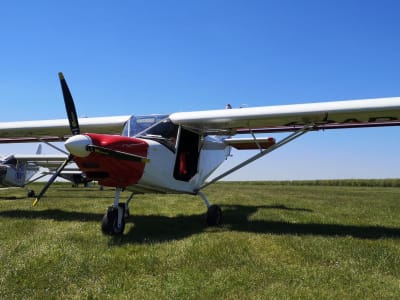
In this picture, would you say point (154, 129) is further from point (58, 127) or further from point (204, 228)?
point (58, 127)

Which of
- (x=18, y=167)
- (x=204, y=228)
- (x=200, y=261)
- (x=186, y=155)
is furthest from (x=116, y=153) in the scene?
(x=18, y=167)

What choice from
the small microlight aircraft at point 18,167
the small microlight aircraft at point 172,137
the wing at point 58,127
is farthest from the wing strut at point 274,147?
the small microlight aircraft at point 18,167

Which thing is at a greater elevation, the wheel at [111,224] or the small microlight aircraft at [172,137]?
the small microlight aircraft at [172,137]

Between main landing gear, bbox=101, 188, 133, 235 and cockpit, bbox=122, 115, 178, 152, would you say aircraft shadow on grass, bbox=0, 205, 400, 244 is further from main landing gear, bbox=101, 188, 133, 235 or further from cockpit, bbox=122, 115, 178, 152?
cockpit, bbox=122, 115, 178, 152

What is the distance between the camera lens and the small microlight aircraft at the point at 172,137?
20.2 ft

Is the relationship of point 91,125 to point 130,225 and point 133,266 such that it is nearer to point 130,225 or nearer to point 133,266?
point 130,225

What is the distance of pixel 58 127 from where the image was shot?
10.7m

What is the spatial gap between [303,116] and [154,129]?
330 centimetres

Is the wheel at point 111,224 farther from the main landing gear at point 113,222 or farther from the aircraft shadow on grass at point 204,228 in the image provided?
the aircraft shadow on grass at point 204,228

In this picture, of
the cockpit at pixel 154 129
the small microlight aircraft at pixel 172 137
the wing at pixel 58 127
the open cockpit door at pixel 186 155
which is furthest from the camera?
the wing at pixel 58 127

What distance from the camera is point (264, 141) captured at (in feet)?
36.8

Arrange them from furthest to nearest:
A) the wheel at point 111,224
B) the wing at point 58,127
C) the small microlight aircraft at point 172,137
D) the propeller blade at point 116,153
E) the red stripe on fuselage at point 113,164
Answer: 1. the wing at point 58,127
2. the wheel at point 111,224
3. the small microlight aircraft at point 172,137
4. the red stripe on fuselage at point 113,164
5. the propeller blade at point 116,153

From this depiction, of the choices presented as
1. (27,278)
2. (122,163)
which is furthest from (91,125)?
(27,278)

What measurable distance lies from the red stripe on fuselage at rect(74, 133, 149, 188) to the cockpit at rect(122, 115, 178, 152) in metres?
0.95
